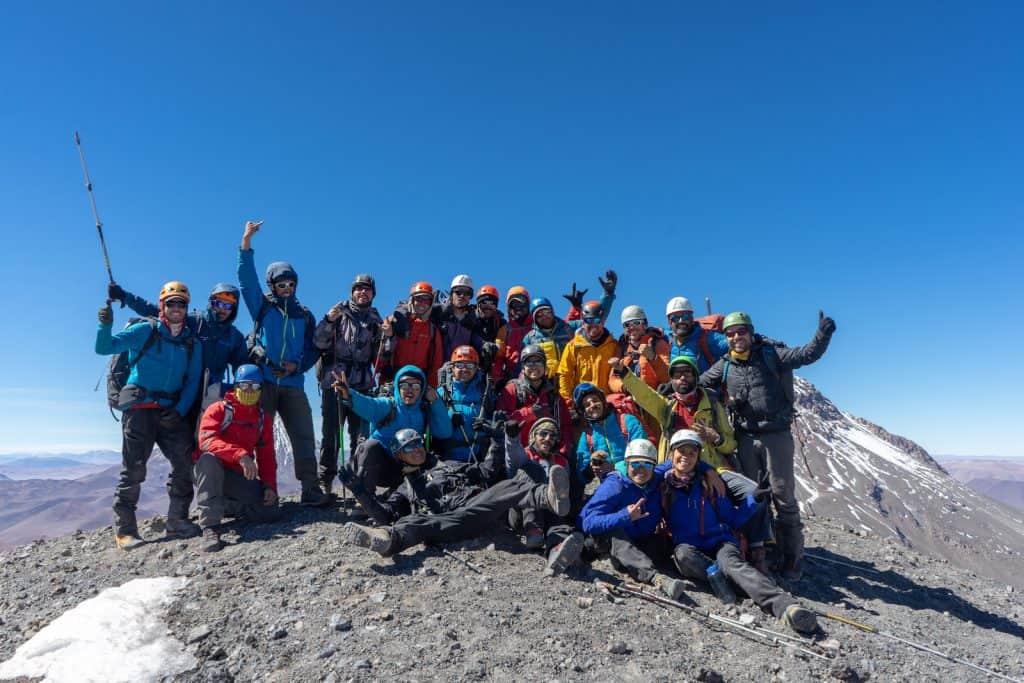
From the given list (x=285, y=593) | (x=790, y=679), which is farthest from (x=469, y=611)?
(x=790, y=679)

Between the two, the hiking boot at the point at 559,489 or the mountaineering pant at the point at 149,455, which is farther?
the mountaineering pant at the point at 149,455

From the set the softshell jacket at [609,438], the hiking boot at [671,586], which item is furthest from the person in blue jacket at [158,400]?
the hiking boot at [671,586]

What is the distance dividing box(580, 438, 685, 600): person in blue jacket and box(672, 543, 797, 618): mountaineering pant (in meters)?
0.46

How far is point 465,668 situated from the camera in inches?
220

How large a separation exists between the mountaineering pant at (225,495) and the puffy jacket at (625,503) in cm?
564

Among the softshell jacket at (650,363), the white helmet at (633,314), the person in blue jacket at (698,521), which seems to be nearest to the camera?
the person in blue jacket at (698,521)

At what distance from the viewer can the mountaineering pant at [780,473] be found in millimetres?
9172

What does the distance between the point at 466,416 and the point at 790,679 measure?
20.6ft

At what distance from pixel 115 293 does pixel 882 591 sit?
14554mm

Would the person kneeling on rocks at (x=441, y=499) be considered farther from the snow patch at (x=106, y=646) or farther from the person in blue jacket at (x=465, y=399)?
the snow patch at (x=106, y=646)

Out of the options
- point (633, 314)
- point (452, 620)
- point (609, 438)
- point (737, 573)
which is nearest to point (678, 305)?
point (633, 314)

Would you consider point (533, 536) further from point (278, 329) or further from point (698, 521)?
point (278, 329)

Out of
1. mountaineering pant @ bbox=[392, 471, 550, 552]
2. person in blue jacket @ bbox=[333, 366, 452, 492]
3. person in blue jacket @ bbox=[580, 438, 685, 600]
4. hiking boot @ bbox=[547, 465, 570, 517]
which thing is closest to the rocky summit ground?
mountaineering pant @ bbox=[392, 471, 550, 552]

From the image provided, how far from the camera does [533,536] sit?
329 inches
